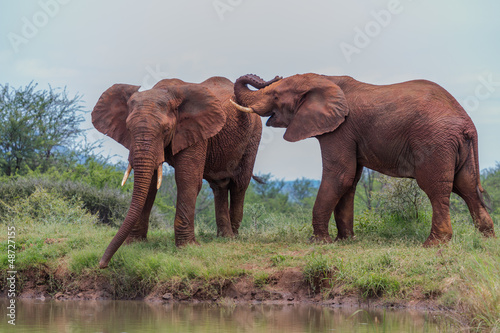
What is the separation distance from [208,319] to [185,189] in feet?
10.3

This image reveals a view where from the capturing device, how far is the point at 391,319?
853cm

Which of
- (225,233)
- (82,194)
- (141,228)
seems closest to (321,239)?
(225,233)

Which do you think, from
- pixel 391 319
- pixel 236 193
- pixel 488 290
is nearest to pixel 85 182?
pixel 236 193

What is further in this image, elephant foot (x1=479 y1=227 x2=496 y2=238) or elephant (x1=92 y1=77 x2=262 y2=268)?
elephant foot (x1=479 y1=227 x2=496 y2=238)

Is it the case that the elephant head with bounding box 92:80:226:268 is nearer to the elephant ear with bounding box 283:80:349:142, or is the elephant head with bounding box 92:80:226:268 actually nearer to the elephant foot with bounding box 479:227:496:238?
the elephant ear with bounding box 283:80:349:142

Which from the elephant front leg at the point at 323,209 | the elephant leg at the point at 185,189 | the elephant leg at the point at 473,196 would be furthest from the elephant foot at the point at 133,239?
the elephant leg at the point at 473,196

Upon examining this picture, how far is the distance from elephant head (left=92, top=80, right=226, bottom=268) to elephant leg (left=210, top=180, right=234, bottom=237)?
6.74 ft

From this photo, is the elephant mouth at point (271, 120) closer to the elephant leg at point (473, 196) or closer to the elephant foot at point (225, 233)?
the elephant foot at point (225, 233)

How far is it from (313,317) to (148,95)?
4.25 metres

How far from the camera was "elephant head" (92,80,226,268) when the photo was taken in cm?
1053

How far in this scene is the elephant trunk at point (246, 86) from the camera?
1277 centimetres

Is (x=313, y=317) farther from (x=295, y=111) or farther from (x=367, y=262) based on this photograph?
(x=295, y=111)

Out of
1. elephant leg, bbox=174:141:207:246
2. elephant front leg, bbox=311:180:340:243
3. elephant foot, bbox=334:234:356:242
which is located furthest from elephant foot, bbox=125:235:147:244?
elephant foot, bbox=334:234:356:242

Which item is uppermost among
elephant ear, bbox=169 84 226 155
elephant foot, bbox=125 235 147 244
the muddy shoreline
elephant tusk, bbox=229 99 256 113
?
elephant tusk, bbox=229 99 256 113
